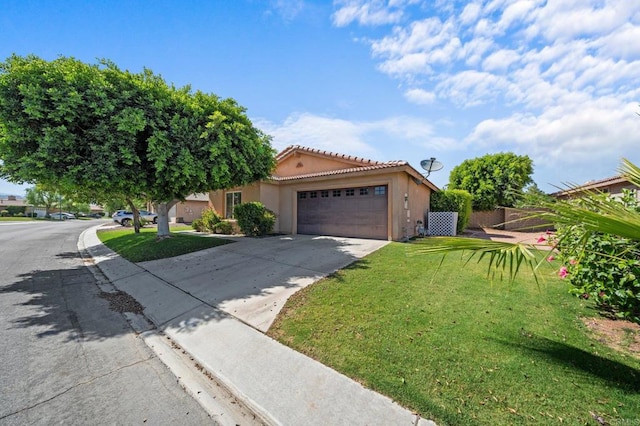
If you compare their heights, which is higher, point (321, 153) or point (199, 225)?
point (321, 153)

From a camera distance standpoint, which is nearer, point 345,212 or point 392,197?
point 392,197

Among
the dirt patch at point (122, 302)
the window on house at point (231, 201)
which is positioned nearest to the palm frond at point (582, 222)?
the dirt patch at point (122, 302)

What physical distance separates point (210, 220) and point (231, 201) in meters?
1.61

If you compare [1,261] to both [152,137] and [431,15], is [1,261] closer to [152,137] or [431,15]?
[152,137]

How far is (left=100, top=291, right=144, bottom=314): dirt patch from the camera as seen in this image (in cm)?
506

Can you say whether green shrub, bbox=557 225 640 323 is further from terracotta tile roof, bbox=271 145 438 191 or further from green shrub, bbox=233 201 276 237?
green shrub, bbox=233 201 276 237

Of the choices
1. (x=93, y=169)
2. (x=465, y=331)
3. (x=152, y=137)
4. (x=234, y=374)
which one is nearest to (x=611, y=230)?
(x=465, y=331)

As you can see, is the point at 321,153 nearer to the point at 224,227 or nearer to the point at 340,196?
the point at 340,196

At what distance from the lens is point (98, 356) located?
11.3 ft

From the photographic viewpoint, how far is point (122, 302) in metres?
5.41

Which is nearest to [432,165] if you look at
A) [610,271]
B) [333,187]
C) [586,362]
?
[333,187]

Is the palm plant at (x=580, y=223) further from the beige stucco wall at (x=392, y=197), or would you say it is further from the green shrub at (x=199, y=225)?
the green shrub at (x=199, y=225)

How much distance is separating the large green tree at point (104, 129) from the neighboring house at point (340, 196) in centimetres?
505

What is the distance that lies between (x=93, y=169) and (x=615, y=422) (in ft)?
31.9
